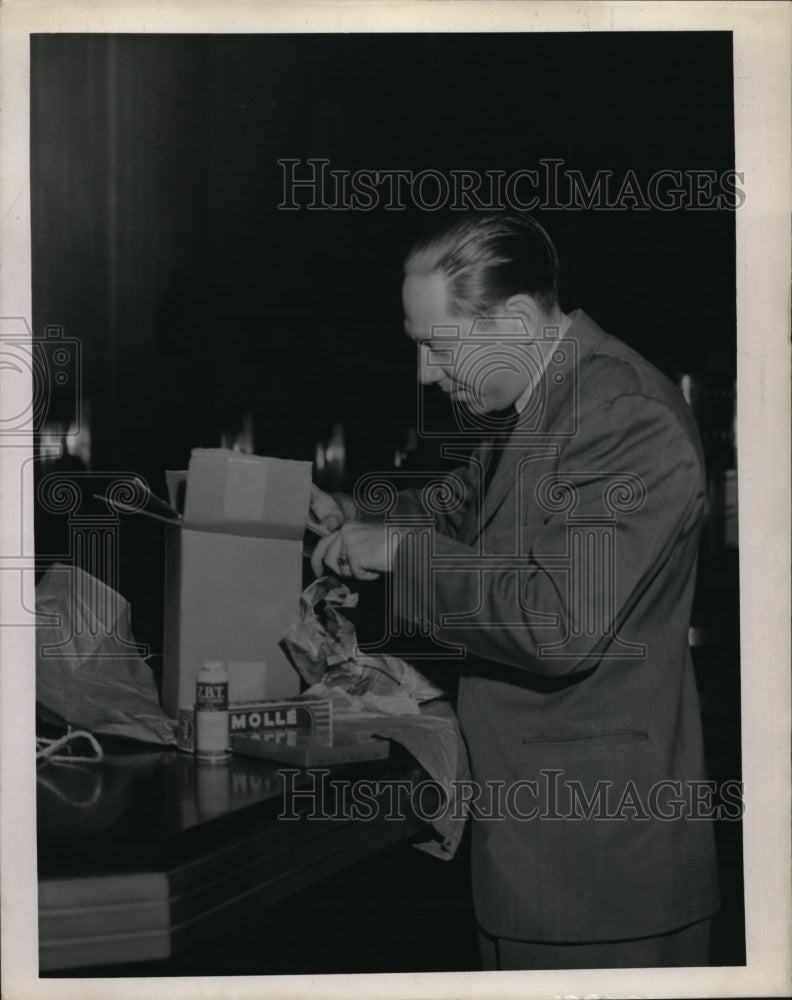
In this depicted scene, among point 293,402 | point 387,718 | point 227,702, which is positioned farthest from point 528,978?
point 293,402

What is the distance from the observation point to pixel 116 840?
1.42 metres

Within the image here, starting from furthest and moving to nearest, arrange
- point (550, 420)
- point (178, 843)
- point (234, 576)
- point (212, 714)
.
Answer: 1. point (550, 420)
2. point (234, 576)
3. point (212, 714)
4. point (178, 843)

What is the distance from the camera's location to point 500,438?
204 centimetres

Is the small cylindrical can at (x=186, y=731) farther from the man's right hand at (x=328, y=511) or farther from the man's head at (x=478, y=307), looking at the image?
the man's head at (x=478, y=307)

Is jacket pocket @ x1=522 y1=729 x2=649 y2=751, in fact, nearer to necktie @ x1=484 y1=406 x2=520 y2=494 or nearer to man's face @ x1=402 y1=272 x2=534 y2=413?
necktie @ x1=484 y1=406 x2=520 y2=494

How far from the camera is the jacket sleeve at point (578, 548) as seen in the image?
197 centimetres

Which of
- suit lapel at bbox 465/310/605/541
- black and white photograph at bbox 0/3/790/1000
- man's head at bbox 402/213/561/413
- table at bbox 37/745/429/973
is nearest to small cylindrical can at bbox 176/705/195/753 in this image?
table at bbox 37/745/429/973

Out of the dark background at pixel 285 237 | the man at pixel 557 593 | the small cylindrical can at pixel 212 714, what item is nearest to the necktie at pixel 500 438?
the man at pixel 557 593

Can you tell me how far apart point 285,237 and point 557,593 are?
0.86m

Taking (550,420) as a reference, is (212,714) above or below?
below

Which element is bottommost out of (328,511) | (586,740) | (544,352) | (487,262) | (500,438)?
(586,740)

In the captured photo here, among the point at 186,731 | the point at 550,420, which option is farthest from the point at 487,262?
the point at 186,731

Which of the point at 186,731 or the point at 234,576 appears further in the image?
the point at 234,576

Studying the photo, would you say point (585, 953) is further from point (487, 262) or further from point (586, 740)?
point (487, 262)
